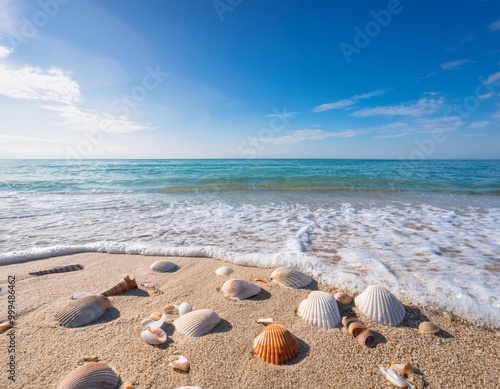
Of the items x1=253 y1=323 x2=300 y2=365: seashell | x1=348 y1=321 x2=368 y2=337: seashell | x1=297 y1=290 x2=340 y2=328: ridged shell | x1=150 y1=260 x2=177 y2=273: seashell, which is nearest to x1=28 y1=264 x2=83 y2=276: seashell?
x1=150 y1=260 x2=177 y2=273: seashell

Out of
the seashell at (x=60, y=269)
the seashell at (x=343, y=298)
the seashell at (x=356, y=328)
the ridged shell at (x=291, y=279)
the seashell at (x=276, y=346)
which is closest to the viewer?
the seashell at (x=276, y=346)

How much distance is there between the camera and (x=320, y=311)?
92.5 inches

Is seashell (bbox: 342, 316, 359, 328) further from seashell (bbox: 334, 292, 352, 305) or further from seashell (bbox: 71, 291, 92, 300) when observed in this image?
seashell (bbox: 71, 291, 92, 300)

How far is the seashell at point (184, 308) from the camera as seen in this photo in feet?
7.99

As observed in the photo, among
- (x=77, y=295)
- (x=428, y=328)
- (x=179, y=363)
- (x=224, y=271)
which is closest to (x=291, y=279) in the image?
(x=224, y=271)

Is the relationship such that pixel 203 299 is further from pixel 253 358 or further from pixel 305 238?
pixel 305 238

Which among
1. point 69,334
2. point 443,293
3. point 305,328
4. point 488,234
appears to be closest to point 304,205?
point 488,234

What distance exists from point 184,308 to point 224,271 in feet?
3.21

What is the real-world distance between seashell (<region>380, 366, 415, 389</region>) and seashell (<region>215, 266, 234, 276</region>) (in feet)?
6.75

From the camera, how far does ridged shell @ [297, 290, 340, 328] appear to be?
2.27 metres

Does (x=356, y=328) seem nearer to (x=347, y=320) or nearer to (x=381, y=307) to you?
(x=347, y=320)

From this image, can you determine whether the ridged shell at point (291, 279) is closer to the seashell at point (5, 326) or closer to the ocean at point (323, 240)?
the ocean at point (323, 240)

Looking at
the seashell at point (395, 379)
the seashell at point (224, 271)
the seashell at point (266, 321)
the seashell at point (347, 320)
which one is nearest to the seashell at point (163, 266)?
the seashell at point (224, 271)

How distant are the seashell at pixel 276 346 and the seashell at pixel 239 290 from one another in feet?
2.44
